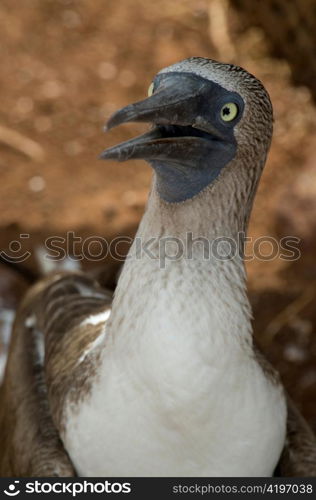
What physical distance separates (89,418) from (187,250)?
29.7 inches

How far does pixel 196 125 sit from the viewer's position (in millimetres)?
2857

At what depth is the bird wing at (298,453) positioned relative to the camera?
3.56 meters

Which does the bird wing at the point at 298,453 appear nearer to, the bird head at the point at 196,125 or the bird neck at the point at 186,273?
the bird neck at the point at 186,273

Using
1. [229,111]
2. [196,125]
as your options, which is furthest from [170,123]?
[229,111]

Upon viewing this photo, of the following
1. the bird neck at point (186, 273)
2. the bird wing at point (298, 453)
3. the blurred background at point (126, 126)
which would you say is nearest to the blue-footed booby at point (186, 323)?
the bird neck at point (186, 273)

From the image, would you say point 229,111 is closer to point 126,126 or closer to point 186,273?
point 186,273

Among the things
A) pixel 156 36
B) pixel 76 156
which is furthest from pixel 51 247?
pixel 156 36

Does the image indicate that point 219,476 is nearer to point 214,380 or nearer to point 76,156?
point 214,380

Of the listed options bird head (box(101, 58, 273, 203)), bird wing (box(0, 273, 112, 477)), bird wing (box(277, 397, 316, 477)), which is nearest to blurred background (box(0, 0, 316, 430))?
bird wing (box(0, 273, 112, 477))

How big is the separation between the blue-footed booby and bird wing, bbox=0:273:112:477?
48mm

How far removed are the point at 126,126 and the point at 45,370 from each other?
Result: 10.7 ft

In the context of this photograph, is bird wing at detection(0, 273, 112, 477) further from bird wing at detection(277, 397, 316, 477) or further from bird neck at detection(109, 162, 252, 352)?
bird wing at detection(277, 397, 316, 477)

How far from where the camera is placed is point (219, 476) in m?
3.32

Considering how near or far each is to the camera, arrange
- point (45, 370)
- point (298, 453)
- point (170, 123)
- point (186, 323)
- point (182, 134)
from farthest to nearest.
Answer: point (45, 370)
point (298, 453)
point (186, 323)
point (182, 134)
point (170, 123)
